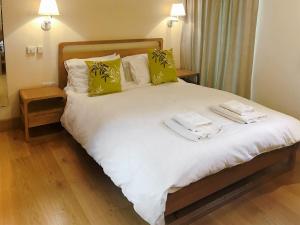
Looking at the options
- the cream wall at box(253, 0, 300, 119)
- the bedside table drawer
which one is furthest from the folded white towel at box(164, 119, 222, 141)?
the cream wall at box(253, 0, 300, 119)

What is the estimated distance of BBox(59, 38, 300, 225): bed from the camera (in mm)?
1859

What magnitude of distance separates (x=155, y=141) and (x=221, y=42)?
7.83 ft

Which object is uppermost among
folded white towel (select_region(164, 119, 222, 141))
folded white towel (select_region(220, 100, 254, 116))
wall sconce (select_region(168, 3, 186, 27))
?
wall sconce (select_region(168, 3, 186, 27))

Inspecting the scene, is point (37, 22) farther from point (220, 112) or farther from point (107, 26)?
point (220, 112)

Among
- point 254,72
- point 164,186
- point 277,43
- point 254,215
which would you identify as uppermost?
point 277,43

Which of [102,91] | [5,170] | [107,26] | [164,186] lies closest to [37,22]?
[107,26]

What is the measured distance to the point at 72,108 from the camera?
3.04m

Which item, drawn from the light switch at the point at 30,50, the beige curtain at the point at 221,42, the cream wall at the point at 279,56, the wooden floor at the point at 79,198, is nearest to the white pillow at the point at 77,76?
the light switch at the point at 30,50

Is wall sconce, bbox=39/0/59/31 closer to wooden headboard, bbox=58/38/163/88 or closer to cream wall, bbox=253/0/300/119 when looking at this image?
wooden headboard, bbox=58/38/163/88

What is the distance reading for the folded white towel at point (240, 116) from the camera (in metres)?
2.47

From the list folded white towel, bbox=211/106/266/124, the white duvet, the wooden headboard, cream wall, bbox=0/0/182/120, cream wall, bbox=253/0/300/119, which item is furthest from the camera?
the wooden headboard

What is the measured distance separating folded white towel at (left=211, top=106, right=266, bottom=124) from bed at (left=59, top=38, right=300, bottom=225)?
0.06m

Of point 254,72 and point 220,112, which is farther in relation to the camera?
point 254,72

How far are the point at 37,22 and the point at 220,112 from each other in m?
2.23
